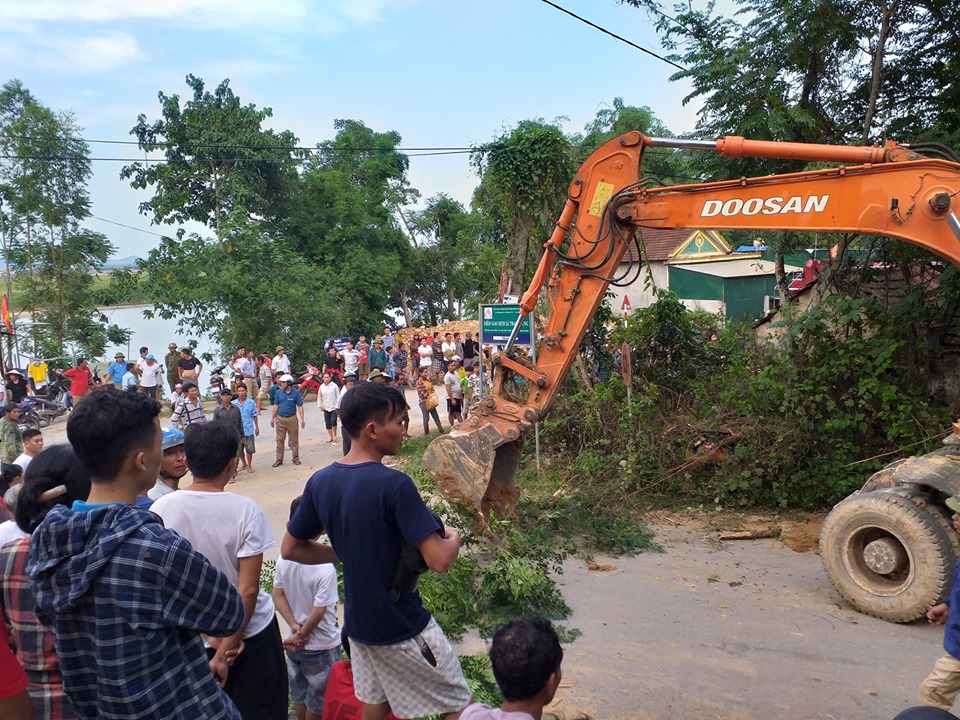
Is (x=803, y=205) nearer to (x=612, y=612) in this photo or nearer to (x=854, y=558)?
(x=854, y=558)

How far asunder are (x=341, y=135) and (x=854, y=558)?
36.5 m

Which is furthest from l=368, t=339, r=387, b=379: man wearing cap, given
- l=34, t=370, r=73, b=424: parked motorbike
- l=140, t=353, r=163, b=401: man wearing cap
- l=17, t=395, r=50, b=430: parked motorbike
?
l=17, t=395, r=50, b=430: parked motorbike

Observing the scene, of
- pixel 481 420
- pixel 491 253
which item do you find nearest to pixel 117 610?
pixel 481 420

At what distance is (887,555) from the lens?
5832 mm

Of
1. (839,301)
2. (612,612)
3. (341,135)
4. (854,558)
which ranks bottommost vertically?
(612,612)

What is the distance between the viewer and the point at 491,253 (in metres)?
17.5

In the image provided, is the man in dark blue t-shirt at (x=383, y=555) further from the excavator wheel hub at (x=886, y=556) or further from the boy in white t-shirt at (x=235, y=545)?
the excavator wheel hub at (x=886, y=556)

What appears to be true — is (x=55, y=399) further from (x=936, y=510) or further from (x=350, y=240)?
(x=936, y=510)

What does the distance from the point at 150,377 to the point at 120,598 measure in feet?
57.6

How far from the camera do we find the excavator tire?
5551 millimetres

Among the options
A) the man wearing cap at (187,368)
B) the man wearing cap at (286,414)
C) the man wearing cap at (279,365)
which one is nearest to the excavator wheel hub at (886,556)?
the man wearing cap at (286,414)

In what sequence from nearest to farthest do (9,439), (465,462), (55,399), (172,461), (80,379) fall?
(172,461) < (465,462) < (9,439) < (80,379) < (55,399)

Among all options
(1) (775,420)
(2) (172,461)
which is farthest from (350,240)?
(2) (172,461)

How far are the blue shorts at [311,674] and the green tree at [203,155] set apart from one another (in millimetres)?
22555
